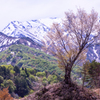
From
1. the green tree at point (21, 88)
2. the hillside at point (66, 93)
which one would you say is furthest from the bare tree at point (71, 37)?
the green tree at point (21, 88)

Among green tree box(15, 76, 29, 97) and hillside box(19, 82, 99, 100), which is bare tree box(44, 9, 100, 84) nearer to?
hillside box(19, 82, 99, 100)

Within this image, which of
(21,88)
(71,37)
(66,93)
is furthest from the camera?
(21,88)

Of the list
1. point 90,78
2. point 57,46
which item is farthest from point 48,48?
point 90,78

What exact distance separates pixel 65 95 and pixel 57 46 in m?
5.51

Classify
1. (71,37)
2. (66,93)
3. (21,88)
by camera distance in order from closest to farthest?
(66,93)
(71,37)
(21,88)

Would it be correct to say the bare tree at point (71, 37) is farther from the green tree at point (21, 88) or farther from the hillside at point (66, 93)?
the green tree at point (21, 88)

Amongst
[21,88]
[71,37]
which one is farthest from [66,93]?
[21,88]

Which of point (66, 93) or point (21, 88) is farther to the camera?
point (21, 88)

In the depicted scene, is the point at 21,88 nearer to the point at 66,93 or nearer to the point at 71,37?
the point at 66,93

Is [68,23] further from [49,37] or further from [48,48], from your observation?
[48,48]

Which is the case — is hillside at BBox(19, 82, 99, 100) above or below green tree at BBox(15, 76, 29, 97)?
above

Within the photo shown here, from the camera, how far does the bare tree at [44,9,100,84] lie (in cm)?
1289

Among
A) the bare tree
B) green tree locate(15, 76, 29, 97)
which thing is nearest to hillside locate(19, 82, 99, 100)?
the bare tree

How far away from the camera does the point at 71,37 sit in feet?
45.6
